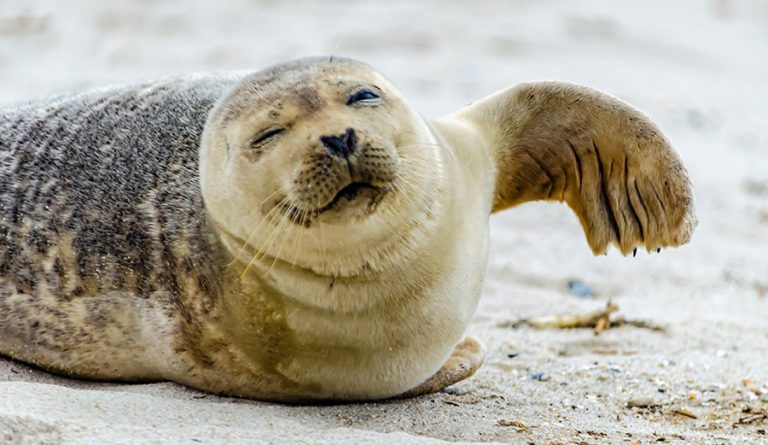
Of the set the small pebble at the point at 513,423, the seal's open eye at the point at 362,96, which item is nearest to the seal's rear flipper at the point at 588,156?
the seal's open eye at the point at 362,96

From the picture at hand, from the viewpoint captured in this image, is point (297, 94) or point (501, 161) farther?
point (501, 161)

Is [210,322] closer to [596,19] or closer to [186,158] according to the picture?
[186,158]

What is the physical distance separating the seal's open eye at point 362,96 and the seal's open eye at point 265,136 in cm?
21

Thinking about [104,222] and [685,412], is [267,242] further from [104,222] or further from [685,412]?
[685,412]

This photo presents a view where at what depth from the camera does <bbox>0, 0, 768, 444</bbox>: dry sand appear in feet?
10.3

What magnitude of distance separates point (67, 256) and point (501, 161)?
1.36 meters

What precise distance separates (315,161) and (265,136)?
0.24 metres

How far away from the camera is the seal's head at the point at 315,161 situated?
9.80 feet

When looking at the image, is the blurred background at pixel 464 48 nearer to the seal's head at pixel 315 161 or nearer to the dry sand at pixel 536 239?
the dry sand at pixel 536 239

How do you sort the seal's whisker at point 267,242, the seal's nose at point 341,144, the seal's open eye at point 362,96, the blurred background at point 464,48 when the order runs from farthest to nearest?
the blurred background at point 464,48 → the seal's open eye at point 362,96 → the seal's whisker at point 267,242 → the seal's nose at point 341,144

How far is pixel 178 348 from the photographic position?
3.51 metres

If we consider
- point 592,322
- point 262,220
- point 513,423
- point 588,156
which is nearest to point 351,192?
point 262,220

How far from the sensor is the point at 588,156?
3906mm

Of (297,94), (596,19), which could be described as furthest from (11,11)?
(297,94)
